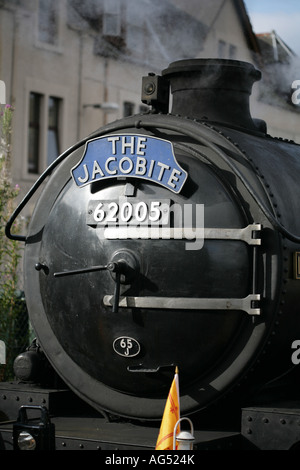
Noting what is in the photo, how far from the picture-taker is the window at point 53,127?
1655 cm

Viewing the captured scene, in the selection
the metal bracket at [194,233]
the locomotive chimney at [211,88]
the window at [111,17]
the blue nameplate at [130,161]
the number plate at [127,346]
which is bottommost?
the number plate at [127,346]

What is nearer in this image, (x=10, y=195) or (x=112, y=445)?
(x=112, y=445)

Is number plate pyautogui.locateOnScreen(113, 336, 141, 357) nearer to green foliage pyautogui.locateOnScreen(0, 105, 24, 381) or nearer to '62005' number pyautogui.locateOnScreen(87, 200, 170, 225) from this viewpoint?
'62005' number pyautogui.locateOnScreen(87, 200, 170, 225)

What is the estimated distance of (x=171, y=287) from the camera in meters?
3.98

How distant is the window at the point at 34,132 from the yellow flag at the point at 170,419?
12.8 meters

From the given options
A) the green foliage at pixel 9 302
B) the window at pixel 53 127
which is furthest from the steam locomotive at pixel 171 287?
the window at pixel 53 127

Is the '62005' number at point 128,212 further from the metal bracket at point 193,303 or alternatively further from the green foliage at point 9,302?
the green foliage at point 9,302

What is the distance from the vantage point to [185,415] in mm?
4027

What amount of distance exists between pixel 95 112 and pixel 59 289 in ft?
43.2

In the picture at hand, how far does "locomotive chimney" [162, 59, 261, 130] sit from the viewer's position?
4.61 m

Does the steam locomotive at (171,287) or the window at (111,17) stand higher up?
the window at (111,17)

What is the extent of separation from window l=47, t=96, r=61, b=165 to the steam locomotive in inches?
484
